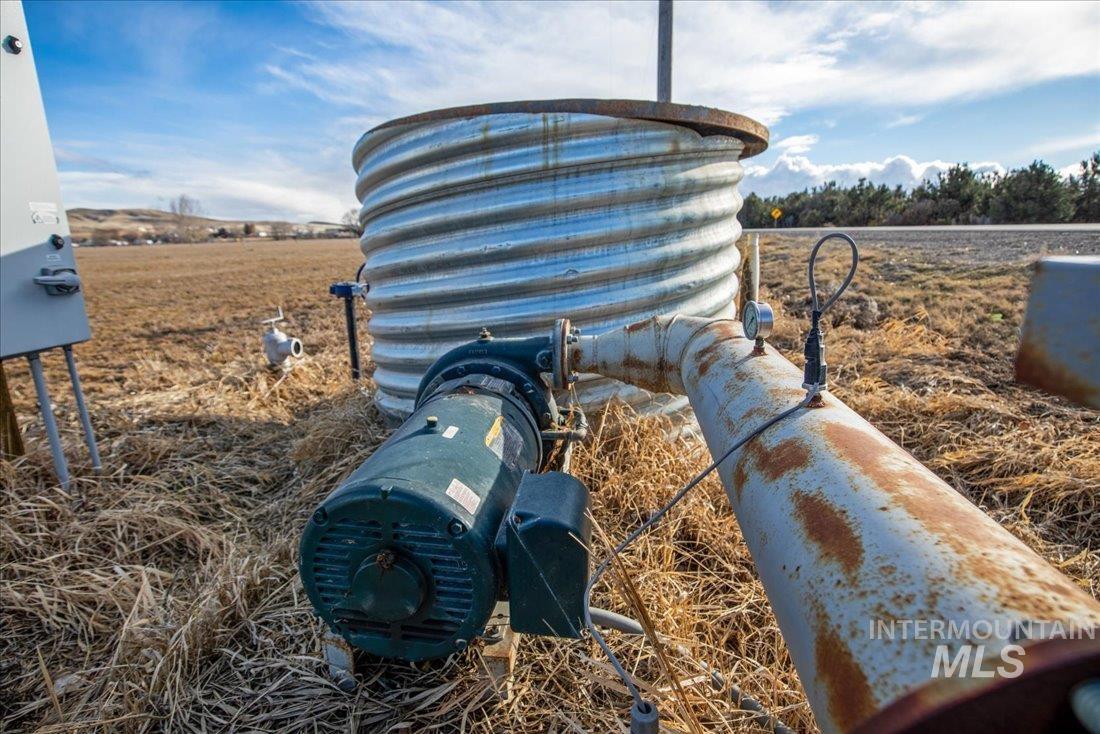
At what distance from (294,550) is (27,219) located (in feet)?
6.82

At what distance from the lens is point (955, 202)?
21188 millimetres

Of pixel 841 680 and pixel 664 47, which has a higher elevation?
pixel 664 47

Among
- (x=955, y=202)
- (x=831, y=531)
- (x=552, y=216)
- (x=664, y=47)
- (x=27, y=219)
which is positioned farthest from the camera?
(x=955, y=202)

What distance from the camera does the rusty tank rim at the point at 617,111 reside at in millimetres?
2320

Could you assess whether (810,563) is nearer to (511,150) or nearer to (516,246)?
(516,246)

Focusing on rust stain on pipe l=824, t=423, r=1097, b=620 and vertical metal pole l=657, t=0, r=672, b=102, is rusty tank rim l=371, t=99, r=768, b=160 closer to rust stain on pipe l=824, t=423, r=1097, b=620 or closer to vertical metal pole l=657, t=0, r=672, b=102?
rust stain on pipe l=824, t=423, r=1097, b=620

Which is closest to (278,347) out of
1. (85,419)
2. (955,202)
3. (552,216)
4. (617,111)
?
(85,419)

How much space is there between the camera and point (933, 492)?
72cm

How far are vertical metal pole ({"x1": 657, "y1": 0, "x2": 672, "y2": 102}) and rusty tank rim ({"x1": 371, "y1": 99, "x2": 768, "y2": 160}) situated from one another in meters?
2.15

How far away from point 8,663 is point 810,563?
2.46 meters

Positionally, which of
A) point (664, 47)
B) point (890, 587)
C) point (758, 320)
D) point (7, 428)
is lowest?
point (7, 428)

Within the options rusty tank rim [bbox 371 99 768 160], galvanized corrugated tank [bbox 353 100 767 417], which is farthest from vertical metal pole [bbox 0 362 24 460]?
rusty tank rim [bbox 371 99 768 160]

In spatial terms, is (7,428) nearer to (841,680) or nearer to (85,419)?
(85,419)

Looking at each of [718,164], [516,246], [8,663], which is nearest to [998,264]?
[718,164]
